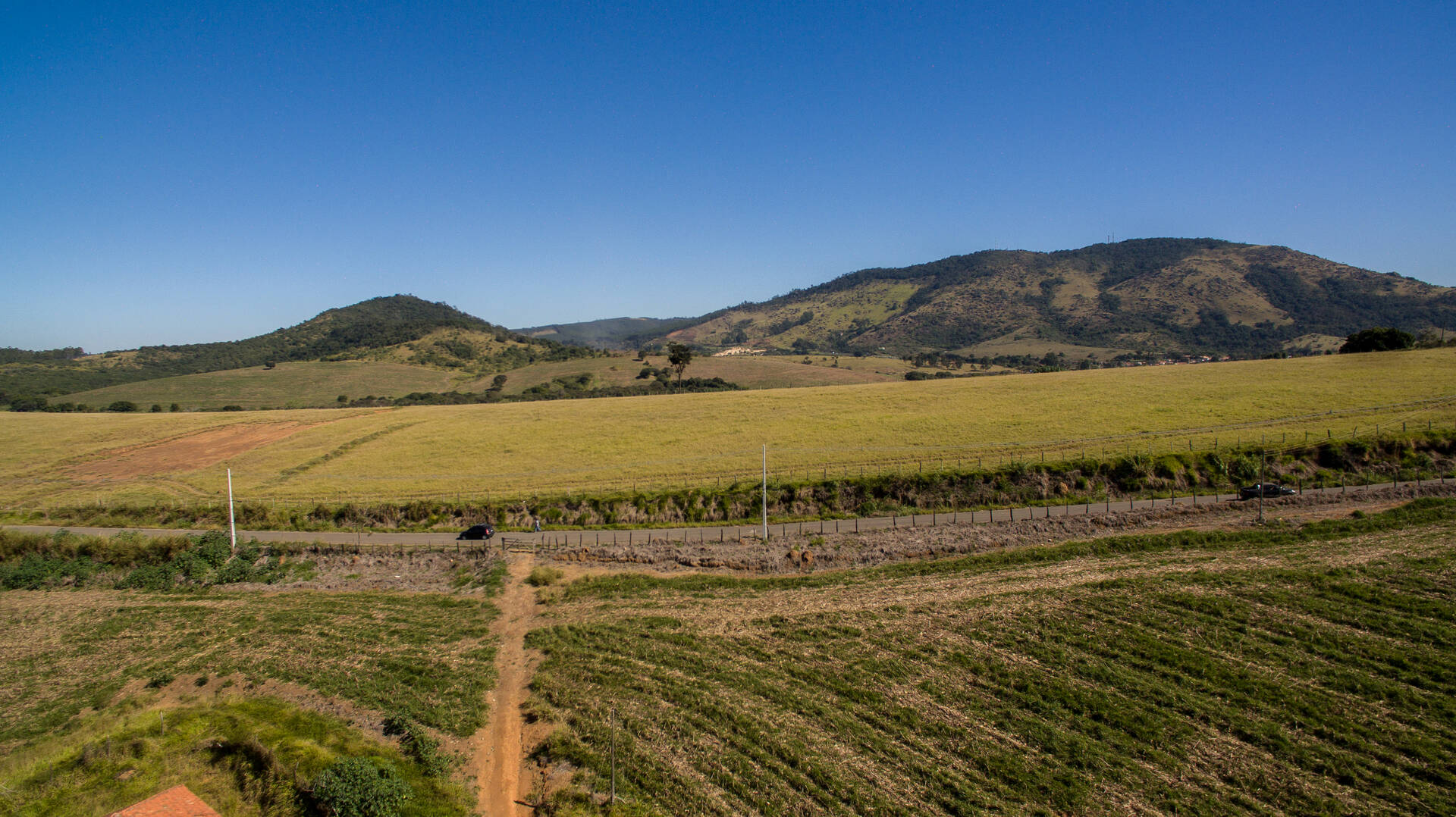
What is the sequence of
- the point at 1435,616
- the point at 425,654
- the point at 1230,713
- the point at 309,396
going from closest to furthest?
the point at 1230,713 < the point at 1435,616 < the point at 425,654 < the point at 309,396

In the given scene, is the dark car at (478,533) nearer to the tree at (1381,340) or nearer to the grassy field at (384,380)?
the grassy field at (384,380)

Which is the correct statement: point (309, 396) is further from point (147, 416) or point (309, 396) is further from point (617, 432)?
point (617, 432)

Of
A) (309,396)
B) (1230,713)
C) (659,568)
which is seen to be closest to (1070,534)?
(1230,713)

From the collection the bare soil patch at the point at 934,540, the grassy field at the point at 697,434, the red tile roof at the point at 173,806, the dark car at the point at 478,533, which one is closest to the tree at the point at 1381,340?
the grassy field at the point at 697,434

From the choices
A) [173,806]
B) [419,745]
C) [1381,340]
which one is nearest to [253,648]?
[173,806]

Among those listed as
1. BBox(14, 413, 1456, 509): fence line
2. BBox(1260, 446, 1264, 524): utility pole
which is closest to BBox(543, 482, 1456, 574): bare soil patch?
BBox(1260, 446, 1264, 524): utility pole
